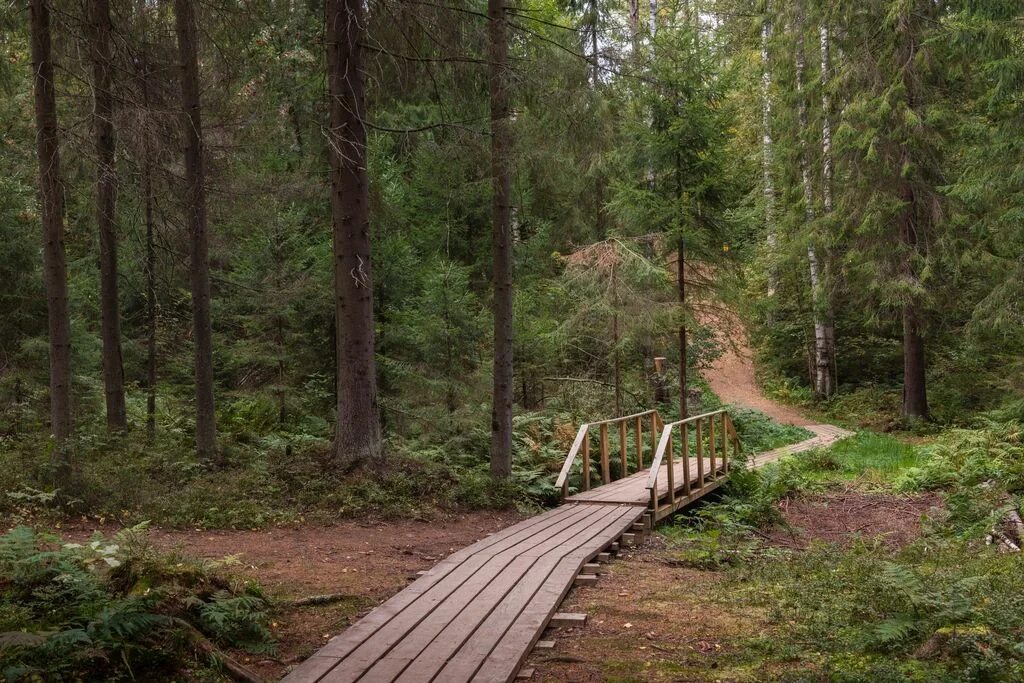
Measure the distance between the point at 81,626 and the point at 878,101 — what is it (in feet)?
64.6

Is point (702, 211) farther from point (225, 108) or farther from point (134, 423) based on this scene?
point (134, 423)

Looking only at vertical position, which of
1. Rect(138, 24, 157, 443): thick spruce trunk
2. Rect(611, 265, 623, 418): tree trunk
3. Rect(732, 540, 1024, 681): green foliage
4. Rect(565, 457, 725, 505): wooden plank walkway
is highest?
Rect(138, 24, 157, 443): thick spruce trunk

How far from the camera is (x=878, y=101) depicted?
1927 cm

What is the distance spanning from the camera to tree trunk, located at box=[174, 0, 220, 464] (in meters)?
11.9

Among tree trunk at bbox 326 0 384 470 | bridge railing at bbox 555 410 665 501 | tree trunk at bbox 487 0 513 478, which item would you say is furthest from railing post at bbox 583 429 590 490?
tree trunk at bbox 326 0 384 470

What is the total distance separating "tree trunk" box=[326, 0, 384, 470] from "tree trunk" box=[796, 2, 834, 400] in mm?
15941

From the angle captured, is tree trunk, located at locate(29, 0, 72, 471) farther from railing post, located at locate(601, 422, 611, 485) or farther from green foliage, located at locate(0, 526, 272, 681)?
railing post, located at locate(601, 422, 611, 485)

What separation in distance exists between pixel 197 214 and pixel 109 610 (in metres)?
8.56

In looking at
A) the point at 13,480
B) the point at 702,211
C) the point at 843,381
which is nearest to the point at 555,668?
the point at 13,480

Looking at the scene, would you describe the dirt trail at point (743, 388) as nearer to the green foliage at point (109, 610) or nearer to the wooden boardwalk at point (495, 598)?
the wooden boardwalk at point (495, 598)

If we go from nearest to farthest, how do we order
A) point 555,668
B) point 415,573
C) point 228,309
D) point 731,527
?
point 555,668
point 415,573
point 731,527
point 228,309

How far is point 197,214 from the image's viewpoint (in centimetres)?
1194

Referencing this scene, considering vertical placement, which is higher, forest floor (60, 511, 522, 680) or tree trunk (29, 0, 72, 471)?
tree trunk (29, 0, 72, 471)

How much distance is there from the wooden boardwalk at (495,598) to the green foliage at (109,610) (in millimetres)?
673
